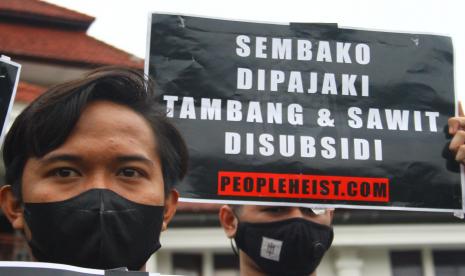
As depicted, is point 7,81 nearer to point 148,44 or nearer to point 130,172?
point 130,172

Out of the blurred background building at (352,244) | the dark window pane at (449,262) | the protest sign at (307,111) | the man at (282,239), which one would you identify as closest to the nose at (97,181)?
the protest sign at (307,111)

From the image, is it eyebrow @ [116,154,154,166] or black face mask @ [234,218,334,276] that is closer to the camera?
eyebrow @ [116,154,154,166]

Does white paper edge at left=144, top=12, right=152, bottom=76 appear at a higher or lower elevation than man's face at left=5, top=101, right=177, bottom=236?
higher

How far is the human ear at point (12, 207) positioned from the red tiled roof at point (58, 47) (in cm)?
1113

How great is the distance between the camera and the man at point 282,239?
356 cm

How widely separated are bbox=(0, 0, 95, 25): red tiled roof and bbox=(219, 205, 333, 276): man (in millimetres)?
12188

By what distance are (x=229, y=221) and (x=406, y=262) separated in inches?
311

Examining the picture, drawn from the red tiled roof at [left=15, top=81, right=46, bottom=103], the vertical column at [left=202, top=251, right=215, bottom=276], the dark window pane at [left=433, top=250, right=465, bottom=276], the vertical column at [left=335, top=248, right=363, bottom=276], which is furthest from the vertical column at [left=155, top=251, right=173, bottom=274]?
the dark window pane at [left=433, top=250, right=465, bottom=276]

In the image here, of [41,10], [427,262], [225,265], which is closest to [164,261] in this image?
[225,265]

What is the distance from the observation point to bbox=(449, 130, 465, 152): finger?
327cm

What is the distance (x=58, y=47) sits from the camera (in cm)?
1447

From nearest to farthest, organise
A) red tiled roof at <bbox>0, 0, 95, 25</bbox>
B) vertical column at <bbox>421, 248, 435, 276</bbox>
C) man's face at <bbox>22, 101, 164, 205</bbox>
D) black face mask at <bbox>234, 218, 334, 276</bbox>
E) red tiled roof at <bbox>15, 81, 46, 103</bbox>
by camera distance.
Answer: man's face at <bbox>22, 101, 164, 205</bbox> < black face mask at <bbox>234, 218, 334, 276</bbox> < red tiled roof at <bbox>15, 81, 46, 103</bbox> < vertical column at <bbox>421, 248, 435, 276</bbox> < red tiled roof at <bbox>0, 0, 95, 25</bbox>

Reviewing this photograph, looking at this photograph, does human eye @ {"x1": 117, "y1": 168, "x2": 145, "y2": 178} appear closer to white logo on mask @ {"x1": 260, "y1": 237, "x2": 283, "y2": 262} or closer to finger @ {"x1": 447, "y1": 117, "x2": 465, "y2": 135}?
white logo on mask @ {"x1": 260, "y1": 237, "x2": 283, "y2": 262}

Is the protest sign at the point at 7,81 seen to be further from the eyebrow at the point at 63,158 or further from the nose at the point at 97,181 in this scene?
the nose at the point at 97,181
